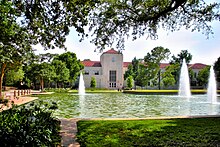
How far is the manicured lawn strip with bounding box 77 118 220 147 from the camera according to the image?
19.7 ft

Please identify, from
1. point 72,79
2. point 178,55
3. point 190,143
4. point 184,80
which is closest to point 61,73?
point 72,79

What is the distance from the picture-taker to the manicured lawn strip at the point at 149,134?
236 inches

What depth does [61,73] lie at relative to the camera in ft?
163

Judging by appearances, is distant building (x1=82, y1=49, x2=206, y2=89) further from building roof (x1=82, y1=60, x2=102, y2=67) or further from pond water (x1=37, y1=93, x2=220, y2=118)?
pond water (x1=37, y1=93, x2=220, y2=118)

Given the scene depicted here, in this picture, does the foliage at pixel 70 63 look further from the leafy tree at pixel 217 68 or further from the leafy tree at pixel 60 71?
the leafy tree at pixel 217 68

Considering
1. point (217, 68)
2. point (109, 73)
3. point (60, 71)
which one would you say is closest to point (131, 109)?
point (60, 71)

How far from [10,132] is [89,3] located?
4161mm

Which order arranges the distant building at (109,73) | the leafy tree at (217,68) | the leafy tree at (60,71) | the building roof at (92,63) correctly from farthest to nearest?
the building roof at (92,63) → the distant building at (109,73) → the leafy tree at (217,68) → the leafy tree at (60,71)

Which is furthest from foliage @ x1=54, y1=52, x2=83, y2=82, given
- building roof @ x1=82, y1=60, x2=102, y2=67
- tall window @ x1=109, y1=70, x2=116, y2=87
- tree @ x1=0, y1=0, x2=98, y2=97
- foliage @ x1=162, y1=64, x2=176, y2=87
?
tree @ x1=0, y1=0, x2=98, y2=97

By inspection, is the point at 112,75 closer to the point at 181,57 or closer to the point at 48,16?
the point at 181,57

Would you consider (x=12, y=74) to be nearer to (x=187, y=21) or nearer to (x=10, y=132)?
(x=187, y=21)

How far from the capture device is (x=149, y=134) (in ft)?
22.2

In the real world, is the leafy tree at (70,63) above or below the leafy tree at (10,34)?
above

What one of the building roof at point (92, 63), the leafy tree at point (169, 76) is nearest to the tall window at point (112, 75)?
the building roof at point (92, 63)
